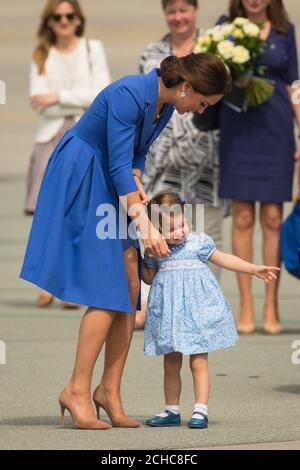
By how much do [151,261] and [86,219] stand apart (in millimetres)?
417

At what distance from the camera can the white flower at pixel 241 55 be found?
30.8 ft

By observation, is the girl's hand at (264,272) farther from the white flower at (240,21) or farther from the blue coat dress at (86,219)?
the white flower at (240,21)

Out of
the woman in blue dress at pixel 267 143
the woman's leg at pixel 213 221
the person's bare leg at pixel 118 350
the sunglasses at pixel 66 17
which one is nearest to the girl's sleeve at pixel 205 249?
the person's bare leg at pixel 118 350

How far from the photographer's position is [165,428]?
22.4ft

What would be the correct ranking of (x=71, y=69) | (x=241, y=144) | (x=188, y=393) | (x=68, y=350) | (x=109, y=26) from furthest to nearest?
(x=109, y=26) → (x=71, y=69) → (x=241, y=144) → (x=68, y=350) → (x=188, y=393)

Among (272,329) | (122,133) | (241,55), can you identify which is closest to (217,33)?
(241,55)

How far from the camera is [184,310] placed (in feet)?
22.5

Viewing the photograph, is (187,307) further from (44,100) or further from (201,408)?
(44,100)

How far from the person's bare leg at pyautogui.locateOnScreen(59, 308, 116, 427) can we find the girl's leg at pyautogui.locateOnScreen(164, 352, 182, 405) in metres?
0.32

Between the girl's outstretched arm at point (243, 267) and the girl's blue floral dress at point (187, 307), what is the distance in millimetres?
45

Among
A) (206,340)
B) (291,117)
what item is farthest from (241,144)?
(206,340)

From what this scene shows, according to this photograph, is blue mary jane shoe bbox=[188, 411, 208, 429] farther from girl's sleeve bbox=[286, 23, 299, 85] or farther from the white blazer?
the white blazer
